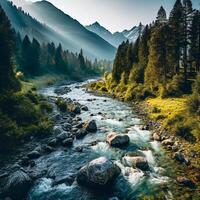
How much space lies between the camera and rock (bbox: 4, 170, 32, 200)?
18.1 m

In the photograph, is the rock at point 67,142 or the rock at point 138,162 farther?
the rock at point 67,142

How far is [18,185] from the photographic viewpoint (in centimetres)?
1847

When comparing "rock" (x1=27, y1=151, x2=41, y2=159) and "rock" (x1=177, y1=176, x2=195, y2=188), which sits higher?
"rock" (x1=177, y1=176, x2=195, y2=188)

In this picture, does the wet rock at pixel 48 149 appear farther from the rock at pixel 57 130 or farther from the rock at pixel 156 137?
the rock at pixel 156 137

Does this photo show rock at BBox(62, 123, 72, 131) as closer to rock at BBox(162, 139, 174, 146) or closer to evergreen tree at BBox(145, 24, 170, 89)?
rock at BBox(162, 139, 174, 146)

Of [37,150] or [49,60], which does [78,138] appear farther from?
[49,60]

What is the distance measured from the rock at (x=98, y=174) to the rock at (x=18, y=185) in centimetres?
400

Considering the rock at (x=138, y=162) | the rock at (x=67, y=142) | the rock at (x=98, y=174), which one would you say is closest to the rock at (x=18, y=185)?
the rock at (x=98, y=174)

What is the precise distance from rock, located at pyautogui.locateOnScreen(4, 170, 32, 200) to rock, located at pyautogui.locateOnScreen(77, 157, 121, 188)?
400 centimetres

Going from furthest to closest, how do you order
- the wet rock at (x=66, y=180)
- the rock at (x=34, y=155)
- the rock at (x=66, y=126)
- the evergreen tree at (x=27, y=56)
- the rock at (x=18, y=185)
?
the evergreen tree at (x=27, y=56) → the rock at (x=66, y=126) → the rock at (x=34, y=155) → the wet rock at (x=66, y=180) → the rock at (x=18, y=185)

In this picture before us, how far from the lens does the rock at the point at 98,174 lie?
18.7 metres

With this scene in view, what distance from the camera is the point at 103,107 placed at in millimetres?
50250

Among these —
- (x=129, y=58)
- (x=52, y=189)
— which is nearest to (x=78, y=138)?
(x=52, y=189)

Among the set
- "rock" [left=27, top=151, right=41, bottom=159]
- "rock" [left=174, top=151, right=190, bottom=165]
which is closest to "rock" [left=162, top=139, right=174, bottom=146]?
"rock" [left=174, top=151, right=190, bottom=165]
